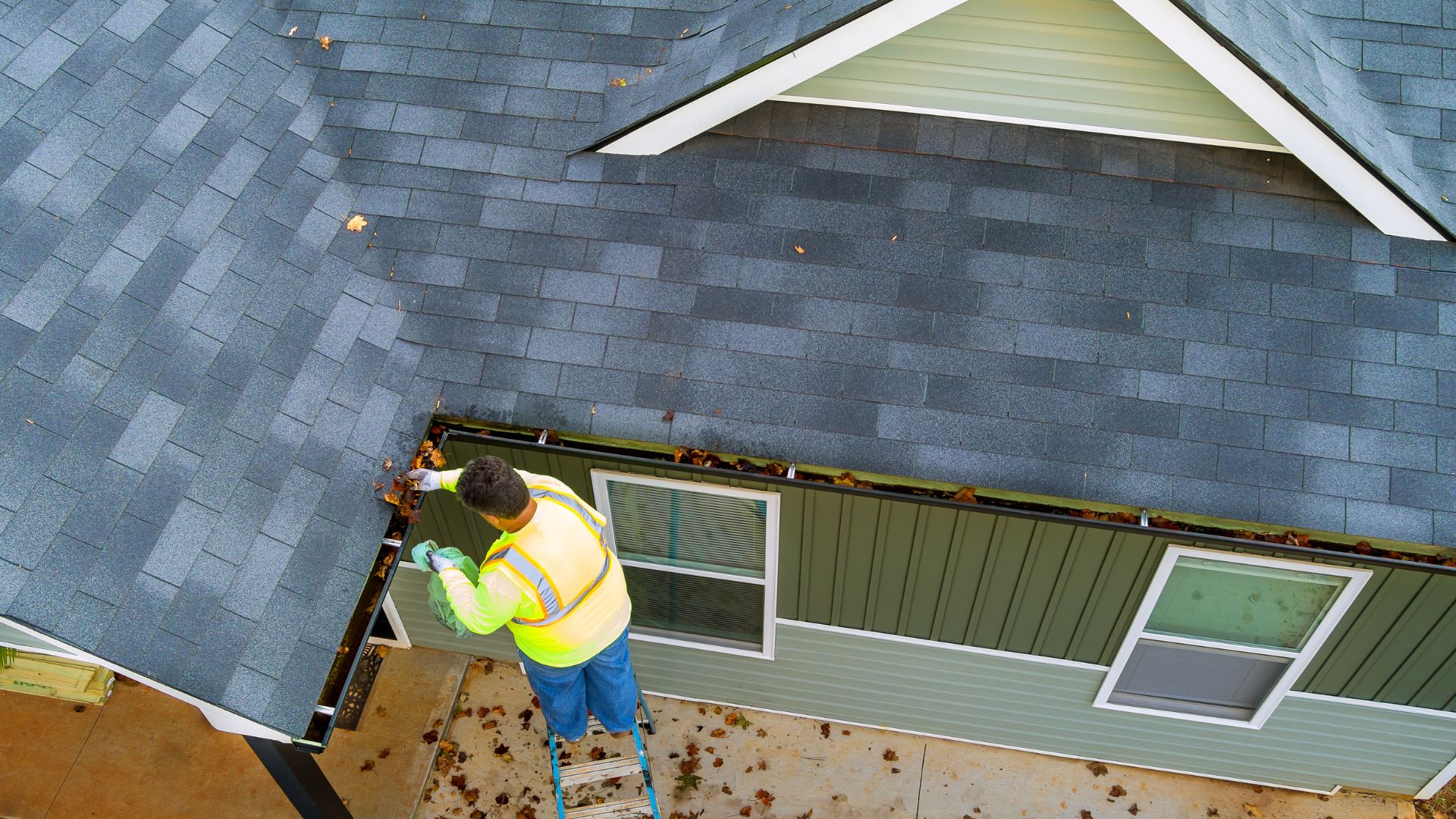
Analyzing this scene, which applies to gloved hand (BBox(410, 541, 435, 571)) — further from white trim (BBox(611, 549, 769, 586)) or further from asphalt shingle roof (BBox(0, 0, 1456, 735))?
white trim (BBox(611, 549, 769, 586))

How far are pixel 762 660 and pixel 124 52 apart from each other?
5.68 meters

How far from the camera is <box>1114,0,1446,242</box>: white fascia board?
17.9 ft

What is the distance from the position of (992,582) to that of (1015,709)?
156cm

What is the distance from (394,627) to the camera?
873cm

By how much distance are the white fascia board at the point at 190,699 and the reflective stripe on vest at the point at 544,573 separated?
3.99ft

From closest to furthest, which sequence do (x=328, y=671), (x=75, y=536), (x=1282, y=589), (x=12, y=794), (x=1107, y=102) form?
(x=75, y=536), (x=328, y=671), (x=1107, y=102), (x=1282, y=589), (x=12, y=794)

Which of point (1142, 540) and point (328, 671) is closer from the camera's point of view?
point (328, 671)

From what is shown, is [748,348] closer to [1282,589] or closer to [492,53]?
[492,53]

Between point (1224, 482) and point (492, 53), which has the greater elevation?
point (492, 53)

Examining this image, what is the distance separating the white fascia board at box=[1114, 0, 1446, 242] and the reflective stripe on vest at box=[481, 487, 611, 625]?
3716 millimetres

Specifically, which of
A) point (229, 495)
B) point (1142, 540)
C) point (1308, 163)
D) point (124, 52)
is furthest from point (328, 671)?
point (1308, 163)

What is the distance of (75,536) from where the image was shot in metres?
4.74

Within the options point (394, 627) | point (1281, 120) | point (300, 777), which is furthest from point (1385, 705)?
point (394, 627)

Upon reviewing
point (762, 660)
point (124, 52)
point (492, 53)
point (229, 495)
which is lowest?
point (229, 495)
